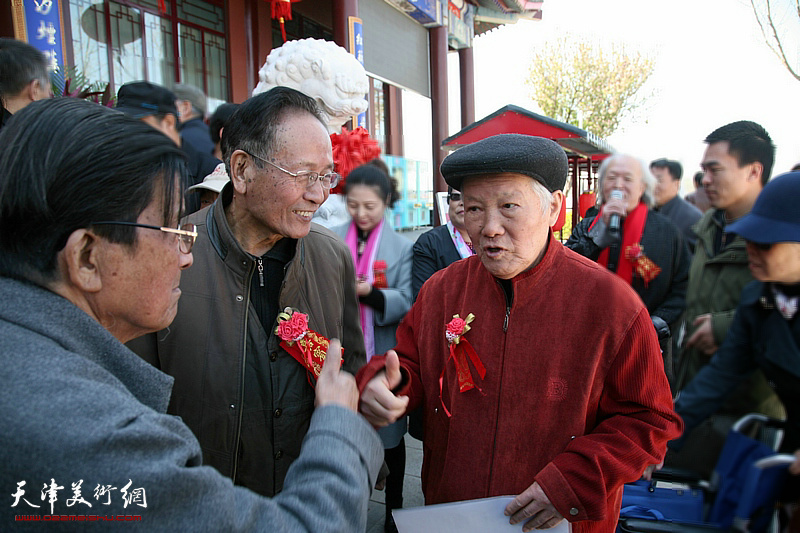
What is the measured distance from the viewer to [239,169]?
1602 millimetres

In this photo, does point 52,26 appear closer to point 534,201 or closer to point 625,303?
point 534,201

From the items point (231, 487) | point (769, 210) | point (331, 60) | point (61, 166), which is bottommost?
point (231, 487)

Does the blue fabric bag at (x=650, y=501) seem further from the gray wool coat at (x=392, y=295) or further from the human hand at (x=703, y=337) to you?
the gray wool coat at (x=392, y=295)

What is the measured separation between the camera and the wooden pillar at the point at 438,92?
11.3m

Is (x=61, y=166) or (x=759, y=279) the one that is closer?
(x=759, y=279)

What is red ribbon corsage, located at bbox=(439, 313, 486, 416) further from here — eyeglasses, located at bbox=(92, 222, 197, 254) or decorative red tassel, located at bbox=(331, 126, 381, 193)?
decorative red tassel, located at bbox=(331, 126, 381, 193)

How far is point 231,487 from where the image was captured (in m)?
0.82

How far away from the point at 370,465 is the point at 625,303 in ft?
2.41

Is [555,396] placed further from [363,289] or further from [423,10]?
[423,10]

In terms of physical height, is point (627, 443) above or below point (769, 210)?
below

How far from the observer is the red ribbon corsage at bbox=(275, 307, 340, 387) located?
1500 millimetres

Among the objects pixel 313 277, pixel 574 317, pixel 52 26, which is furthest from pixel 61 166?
pixel 52 26

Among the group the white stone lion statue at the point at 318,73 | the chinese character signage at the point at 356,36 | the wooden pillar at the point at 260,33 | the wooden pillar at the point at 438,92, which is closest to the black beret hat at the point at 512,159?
the white stone lion statue at the point at 318,73

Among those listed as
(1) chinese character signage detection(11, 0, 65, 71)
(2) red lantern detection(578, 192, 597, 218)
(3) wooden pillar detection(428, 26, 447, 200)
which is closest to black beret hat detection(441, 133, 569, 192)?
(2) red lantern detection(578, 192, 597, 218)
